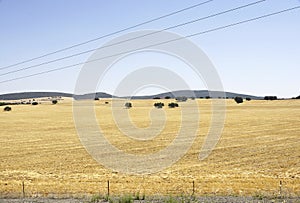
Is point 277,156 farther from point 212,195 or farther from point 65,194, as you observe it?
point 65,194

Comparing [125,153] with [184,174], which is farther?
[125,153]

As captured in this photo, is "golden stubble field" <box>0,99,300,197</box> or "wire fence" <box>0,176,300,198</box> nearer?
"wire fence" <box>0,176,300,198</box>

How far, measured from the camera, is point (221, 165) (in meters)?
27.7

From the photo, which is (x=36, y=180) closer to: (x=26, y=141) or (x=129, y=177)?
(x=129, y=177)

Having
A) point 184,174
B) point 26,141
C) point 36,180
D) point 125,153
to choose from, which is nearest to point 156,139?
point 125,153

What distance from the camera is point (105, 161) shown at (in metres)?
30.9

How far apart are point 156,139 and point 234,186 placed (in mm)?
26305

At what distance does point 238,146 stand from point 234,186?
728 inches

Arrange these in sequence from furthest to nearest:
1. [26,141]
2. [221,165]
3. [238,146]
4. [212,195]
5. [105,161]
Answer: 1. [26,141]
2. [238,146]
3. [105,161]
4. [221,165]
5. [212,195]

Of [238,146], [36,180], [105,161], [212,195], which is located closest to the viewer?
[212,195]

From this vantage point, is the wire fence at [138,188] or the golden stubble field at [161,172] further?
the golden stubble field at [161,172]

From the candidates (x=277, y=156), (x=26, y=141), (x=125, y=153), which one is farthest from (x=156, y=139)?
(x=277, y=156)

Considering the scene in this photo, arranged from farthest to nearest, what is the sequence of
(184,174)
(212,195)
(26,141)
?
(26,141) < (184,174) < (212,195)

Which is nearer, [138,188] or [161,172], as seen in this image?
[138,188]
